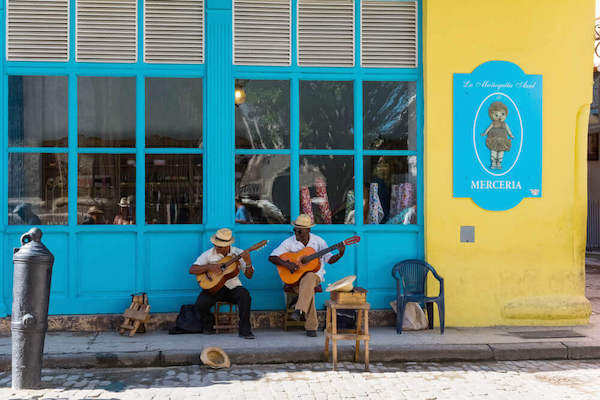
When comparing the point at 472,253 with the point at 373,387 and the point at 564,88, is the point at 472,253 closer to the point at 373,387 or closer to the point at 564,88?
the point at 564,88

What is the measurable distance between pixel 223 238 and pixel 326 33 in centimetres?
296

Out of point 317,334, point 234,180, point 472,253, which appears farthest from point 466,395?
point 234,180

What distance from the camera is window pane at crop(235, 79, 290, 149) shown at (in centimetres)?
896

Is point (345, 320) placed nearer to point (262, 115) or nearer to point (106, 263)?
point (262, 115)

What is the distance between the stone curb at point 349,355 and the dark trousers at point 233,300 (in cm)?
74

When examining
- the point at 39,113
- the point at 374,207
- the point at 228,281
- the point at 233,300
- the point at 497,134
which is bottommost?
the point at 233,300

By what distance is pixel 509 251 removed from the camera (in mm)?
9055

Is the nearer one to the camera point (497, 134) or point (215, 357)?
Answer: point (215, 357)

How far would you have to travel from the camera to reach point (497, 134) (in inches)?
357

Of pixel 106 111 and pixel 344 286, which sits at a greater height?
pixel 106 111

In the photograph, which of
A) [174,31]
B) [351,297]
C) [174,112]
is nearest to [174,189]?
[174,112]

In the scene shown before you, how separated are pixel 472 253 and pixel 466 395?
125 inches

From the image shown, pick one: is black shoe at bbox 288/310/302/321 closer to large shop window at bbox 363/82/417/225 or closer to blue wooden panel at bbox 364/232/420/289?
blue wooden panel at bbox 364/232/420/289

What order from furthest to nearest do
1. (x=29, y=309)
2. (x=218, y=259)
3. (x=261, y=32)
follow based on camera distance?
(x=261, y=32) < (x=218, y=259) < (x=29, y=309)
